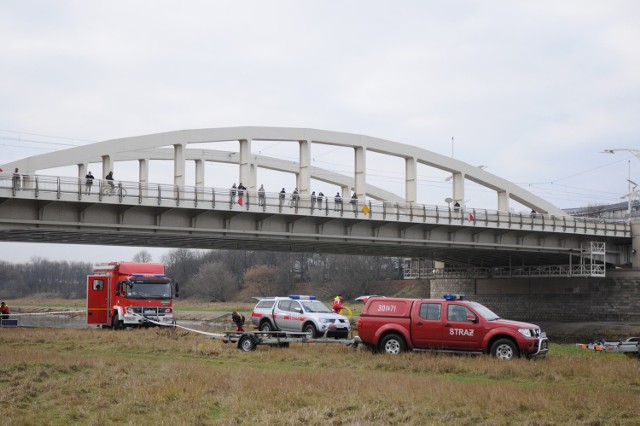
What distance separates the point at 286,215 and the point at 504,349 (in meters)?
22.8

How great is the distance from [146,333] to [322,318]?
7.70 meters

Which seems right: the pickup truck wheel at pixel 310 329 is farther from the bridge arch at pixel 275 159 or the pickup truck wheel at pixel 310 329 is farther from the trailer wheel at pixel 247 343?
the bridge arch at pixel 275 159

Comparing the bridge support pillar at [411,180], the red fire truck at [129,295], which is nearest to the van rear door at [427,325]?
the red fire truck at [129,295]

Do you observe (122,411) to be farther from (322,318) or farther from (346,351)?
(322,318)

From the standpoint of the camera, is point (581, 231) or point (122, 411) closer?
point (122, 411)

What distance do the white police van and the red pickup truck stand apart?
132 inches

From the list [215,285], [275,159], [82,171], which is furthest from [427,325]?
[215,285]

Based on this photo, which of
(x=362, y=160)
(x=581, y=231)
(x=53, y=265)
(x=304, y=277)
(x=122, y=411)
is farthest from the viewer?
(x=53, y=265)

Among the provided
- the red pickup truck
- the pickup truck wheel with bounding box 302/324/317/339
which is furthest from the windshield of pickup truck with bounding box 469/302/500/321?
the pickup truck wheel with bounding box 302/324/317/339

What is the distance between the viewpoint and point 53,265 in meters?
181

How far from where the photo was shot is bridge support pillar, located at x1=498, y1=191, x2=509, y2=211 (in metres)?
58.2

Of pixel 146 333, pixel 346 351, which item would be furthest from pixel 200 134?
pixel 346 351

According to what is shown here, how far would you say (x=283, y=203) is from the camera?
4094 cm

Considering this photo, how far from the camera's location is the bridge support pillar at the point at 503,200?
5824 centimetres
